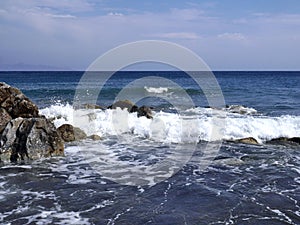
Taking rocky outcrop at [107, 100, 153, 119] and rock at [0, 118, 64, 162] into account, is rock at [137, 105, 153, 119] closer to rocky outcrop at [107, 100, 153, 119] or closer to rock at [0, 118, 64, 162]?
rocky outcrop at [107, 100, 153, 119]

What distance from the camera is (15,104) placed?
37.1ft

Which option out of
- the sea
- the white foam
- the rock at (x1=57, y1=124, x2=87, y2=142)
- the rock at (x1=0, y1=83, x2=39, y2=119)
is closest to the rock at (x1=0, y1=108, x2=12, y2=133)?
the rock at (x1=0, y1=83, x2=39, y2=119)

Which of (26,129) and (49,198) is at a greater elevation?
(26,129)

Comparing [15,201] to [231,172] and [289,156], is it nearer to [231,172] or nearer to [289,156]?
[231,172]

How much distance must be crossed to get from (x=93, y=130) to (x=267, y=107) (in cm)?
1452

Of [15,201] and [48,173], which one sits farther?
[48,173]

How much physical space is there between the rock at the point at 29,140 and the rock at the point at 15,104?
36.1 inches

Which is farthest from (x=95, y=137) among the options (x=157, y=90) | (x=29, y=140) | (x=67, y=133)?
(x=157, y=90)

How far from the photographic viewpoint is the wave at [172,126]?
14.5 meters

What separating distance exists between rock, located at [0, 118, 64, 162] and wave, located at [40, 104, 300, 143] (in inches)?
167

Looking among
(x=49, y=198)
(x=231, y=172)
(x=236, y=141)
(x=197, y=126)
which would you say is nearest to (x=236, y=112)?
(x=197, y=126)

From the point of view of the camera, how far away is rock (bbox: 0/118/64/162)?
9.71 meters

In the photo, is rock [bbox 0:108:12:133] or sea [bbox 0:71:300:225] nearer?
sea [bbox 0:71:300:225]

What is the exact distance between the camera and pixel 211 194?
726 cm
